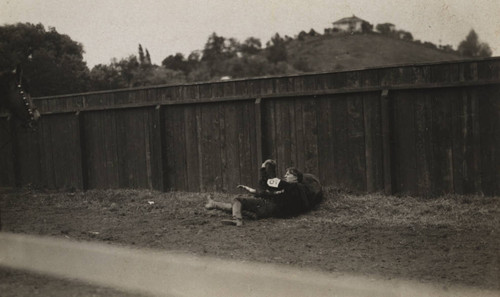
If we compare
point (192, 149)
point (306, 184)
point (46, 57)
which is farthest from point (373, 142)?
point (46, 57)

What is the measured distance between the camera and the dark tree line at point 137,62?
22145 millimetres

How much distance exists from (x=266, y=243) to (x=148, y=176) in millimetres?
5847

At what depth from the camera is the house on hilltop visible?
3123 inches

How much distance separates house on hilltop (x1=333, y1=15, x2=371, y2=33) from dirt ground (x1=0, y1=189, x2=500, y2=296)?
73808 millimetres

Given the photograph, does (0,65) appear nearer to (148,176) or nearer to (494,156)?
(148,176)

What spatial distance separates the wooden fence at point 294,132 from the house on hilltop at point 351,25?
233ft

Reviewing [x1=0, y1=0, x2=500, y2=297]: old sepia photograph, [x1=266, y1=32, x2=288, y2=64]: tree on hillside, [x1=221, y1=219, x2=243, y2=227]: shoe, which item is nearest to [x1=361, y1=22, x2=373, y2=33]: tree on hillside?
[x1=266, y1=32, x2=288, y2=64]: tree on hillside

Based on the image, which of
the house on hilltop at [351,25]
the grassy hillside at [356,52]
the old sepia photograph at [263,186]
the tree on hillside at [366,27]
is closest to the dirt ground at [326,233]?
the old sepia photograph at [263,186]

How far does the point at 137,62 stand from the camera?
6097 cm

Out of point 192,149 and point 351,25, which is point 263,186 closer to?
point 192,149

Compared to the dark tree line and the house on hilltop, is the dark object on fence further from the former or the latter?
the house on hilltop

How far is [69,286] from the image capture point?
4578mm

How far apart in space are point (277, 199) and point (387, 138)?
2149 mm

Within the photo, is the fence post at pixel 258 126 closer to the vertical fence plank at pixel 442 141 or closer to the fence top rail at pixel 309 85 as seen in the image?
the fence top rail at pixel 309 85
